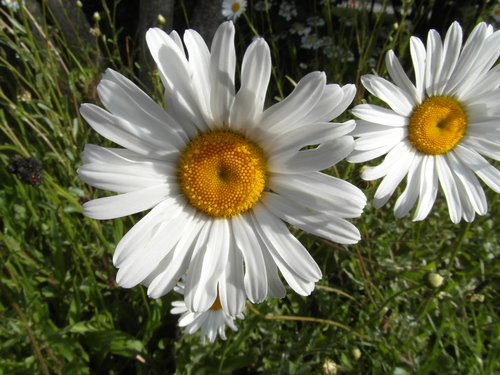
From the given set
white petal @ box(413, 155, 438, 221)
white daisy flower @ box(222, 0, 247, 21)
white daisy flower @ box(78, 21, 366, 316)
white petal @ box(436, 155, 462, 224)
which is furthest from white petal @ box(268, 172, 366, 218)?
white daisy flower @ box(222, 0, 247, 21)

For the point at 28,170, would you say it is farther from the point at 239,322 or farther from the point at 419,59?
the point at 419,59

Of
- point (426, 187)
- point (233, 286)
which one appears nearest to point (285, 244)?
point (233, 286)

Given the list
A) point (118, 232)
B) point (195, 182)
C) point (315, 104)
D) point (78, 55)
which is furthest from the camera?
point (78, 55)

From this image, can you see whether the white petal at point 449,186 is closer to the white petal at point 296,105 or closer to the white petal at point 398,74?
the white petal at point 398,74

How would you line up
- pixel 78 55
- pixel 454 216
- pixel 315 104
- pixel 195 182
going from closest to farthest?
1. pixel 315 104
2. pixel 195 182
3. pixel 454 216
4. pixel 78 55

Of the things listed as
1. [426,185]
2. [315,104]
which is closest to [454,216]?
[426,185]

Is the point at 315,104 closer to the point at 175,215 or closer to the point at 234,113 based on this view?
the point at 234,113
